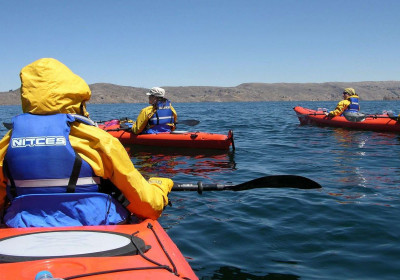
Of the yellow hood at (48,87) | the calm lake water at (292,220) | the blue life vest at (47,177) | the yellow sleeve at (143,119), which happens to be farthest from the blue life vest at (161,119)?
the blue life vest at (47,177)

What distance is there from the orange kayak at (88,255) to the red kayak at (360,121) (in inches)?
518

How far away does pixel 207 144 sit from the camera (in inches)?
412

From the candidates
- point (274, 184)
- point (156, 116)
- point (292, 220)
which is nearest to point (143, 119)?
point (156, 116)

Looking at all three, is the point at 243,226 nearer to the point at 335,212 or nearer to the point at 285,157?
the point at 335,212

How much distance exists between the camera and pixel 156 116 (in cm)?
1080

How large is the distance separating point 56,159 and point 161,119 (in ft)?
27.2

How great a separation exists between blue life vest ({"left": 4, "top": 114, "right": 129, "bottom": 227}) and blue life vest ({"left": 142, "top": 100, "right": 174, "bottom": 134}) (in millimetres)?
7753

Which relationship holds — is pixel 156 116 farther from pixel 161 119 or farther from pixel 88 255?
pixel 88 255

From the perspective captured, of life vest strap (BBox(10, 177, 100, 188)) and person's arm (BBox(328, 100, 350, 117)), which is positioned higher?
person's arm (BBox(328, 100, 350, 117))

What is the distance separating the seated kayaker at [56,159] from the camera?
8.73 ft

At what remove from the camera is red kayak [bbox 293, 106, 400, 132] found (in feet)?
45.0

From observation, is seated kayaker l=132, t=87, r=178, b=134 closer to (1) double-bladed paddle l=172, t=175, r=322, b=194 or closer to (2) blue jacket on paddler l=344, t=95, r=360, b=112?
(1) double-bladed paddle l=172, t=175, r=322, b=194

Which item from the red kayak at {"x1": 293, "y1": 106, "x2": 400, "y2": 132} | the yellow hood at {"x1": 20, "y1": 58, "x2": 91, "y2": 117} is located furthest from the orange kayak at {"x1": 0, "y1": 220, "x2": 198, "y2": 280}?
the red kayak at {"x1": 293, "y1": 106, "x2": 400, "y2": 132}

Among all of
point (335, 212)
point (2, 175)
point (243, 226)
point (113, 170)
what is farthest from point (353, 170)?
point (2, 175)
